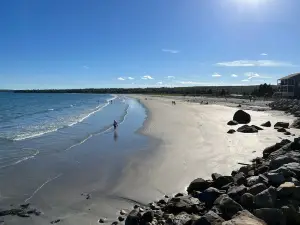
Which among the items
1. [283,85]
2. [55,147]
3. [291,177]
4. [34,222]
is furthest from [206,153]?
[283,85]

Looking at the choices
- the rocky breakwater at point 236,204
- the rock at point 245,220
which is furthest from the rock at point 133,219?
the rock at point 245,220

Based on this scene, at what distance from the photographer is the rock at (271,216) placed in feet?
23.6

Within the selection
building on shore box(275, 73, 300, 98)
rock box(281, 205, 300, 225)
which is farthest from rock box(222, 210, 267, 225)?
building on shore box(275, 73, 300, 98)

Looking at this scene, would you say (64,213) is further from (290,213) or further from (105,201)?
(290,213)

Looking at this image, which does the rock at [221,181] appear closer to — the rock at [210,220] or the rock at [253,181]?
the rock at [253,181]

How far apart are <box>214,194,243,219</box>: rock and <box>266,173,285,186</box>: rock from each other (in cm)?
193

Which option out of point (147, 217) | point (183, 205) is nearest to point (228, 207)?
point (183, 205)

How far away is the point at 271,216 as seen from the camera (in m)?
7.25

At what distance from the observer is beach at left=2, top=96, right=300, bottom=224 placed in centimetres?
995

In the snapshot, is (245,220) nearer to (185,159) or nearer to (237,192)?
(237,192)

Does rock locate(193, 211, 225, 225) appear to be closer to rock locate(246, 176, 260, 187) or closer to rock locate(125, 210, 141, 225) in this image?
rock locate(125, 210, 141, 225)

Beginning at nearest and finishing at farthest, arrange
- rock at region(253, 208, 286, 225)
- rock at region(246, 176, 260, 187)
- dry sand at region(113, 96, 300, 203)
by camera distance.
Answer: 1. rock at region(253, 208, 286, 225)
2. rock at region(246, 176, 260, 187)
3. dry sand at region(113, 96, 300, 203)

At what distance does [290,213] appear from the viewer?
7434mm

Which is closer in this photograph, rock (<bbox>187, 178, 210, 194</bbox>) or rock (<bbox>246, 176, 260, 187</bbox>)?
rock (<bbox>246, 176, 260, 187</bbox>)
